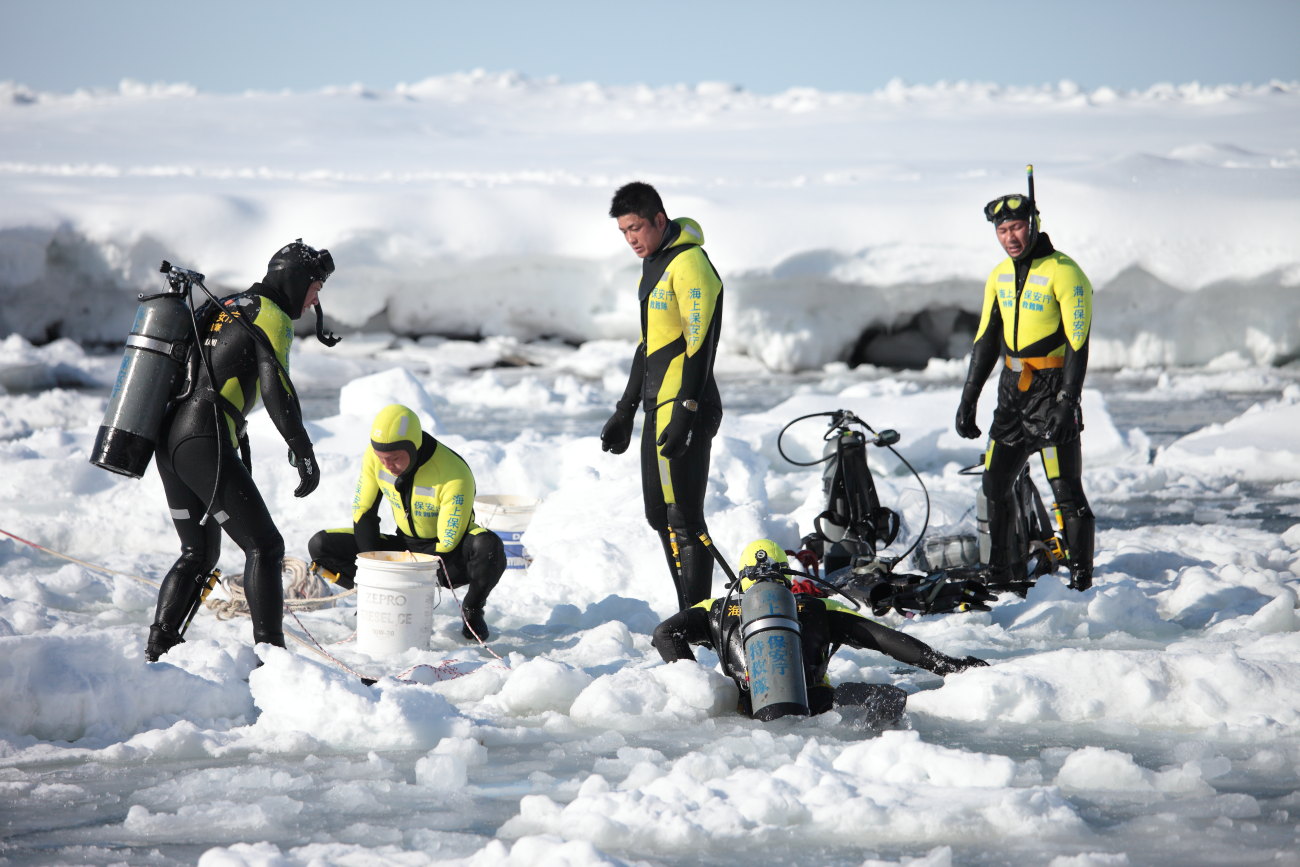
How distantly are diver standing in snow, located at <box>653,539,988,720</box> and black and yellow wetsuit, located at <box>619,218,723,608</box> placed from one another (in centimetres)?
46

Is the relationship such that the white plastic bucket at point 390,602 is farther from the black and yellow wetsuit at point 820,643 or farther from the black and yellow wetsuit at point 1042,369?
the black and yellow wetsuit at point 1042,369

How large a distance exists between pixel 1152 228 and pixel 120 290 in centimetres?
1355

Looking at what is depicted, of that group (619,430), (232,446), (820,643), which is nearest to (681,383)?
(619,430)

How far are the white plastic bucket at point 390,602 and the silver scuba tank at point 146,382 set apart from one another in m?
0.94

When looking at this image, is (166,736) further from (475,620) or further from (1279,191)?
(1279,191)

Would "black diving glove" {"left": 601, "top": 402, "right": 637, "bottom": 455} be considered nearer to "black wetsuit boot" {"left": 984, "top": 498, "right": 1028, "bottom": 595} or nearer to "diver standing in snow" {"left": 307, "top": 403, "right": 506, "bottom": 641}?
"diver standing in snow" {"left": 307, "top": 403, "right": 506, "bottom": 641}

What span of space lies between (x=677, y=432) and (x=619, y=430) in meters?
0.44

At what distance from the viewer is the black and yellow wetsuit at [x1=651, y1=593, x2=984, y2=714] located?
12.1ft

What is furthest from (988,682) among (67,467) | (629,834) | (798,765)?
(67,467)

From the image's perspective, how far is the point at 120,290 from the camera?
17.3 metres

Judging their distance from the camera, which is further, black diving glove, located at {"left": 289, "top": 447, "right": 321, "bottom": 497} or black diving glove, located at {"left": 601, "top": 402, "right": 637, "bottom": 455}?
black diving glove, located at {"left": 601, "top": 402, "right": 637, "bottom": 455}

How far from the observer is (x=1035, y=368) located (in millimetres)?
5059

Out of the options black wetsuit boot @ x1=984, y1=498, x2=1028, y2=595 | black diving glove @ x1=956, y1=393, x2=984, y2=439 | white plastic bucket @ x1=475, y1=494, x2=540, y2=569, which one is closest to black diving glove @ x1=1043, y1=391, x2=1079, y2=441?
black diving glove @ x1=956, y1=393, x2=984, y2=439

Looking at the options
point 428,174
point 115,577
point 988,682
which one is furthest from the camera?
point 428,174
